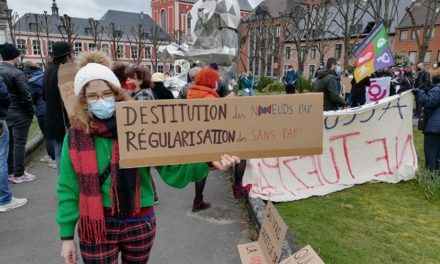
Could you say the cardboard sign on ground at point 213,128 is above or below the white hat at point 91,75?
below

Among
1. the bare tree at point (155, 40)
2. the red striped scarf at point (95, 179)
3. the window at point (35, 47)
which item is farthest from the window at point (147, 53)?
the red striped scarf at point (95, 179)

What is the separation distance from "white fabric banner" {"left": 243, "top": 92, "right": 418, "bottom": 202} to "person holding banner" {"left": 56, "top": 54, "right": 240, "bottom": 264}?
9.81ft

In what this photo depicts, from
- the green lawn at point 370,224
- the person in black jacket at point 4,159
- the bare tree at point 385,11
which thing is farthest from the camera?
the bare tree at point 385,11

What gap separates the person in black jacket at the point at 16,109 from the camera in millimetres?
4734

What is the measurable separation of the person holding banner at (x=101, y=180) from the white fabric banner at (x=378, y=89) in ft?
23.0

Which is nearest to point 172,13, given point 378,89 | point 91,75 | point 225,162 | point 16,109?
point 378,89

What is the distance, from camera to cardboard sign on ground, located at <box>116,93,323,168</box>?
5.64ft

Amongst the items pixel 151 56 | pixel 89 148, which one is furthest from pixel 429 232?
pixel 151 56

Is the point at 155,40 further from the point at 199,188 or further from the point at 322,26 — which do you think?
the point at 199,188

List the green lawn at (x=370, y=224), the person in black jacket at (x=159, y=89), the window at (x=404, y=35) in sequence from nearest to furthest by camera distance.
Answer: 1. the green lawn at (x=370, y=224)
2. the person in black jacket at (x=159, y=89)
3. the window at (x=404, y=35)

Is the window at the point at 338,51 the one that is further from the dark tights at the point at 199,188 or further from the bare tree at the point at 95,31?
the dark tights at the point at 199,188

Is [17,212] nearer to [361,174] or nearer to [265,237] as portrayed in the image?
[265,237]

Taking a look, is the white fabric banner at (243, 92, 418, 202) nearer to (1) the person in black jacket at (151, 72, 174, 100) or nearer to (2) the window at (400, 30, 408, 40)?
(1) the person in black jacket at (151, 72, 174, 100)

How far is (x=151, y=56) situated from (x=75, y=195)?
67126 millimetres
